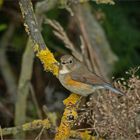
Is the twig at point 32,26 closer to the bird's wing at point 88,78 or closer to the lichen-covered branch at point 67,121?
the lichen-covered branch at point 67,121

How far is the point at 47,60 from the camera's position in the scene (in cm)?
354

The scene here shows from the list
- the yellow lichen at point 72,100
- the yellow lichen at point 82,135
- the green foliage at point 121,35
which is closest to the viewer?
the yellow lichen at point 72,100

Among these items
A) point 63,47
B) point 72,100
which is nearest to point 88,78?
point 72,100

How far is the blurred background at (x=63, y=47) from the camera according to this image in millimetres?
5824

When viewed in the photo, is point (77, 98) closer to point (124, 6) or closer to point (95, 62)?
point (95, 62)

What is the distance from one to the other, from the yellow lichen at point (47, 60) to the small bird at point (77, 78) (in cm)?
37

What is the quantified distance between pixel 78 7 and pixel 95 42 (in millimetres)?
408

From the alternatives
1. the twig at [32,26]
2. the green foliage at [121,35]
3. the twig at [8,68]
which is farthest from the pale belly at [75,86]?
the twig at [8,68]

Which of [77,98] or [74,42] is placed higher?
[74,42]

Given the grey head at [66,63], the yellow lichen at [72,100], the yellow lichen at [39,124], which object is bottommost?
the yellow lichen at [39,124]

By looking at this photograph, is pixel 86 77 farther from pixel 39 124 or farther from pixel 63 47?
pixel 63 47

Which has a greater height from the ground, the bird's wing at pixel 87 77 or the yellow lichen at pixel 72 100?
the bird's wing at pixel 87 77

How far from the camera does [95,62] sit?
570 centimetres

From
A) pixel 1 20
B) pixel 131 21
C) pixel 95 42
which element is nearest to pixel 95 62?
pixel 95 42
